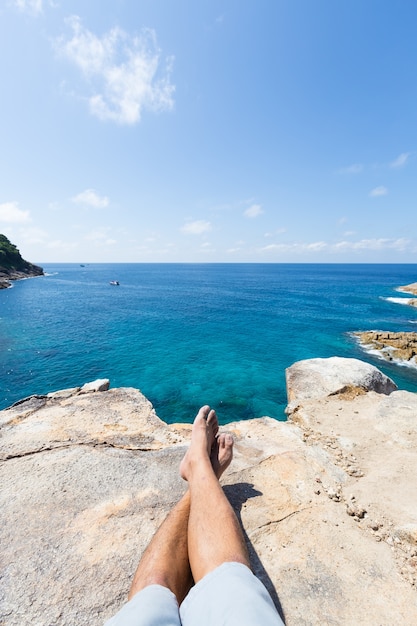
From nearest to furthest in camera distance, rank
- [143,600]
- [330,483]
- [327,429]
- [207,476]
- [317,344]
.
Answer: [143,600] < [207,476] < [330,483] < [327,429] < [317,344]

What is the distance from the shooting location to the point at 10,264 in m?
79.7

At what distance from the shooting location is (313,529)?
3889mm

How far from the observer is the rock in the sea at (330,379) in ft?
37.7

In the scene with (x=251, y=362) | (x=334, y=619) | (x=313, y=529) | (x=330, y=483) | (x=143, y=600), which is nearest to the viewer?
(x=143, y=600)

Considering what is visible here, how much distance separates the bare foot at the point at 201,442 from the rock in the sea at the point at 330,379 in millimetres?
6690

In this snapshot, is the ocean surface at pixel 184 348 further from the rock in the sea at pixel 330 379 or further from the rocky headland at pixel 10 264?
the rocky headland at pixel 10 264

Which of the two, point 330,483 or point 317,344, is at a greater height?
point 330,483

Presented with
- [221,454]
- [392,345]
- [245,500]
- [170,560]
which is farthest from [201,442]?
[392,345]

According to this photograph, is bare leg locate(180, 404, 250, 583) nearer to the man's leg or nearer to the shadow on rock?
the man's leg

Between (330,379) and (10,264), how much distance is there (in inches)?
3750

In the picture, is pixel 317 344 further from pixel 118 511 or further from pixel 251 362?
pixel 118 511

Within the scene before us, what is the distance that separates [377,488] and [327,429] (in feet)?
10.1

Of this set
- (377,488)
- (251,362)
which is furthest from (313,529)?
(251,362)

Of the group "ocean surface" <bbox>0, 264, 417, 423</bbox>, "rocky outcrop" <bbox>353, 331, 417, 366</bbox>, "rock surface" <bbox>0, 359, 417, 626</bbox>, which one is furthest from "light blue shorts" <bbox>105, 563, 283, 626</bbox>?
"rocky outcrop" <bbox>353, 331, 417, 366</bbox>
